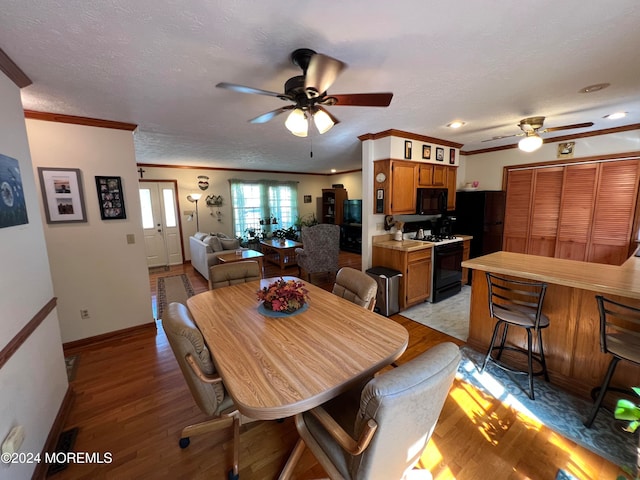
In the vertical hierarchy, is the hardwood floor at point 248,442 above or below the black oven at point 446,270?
below

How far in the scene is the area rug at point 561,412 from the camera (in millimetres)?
1560

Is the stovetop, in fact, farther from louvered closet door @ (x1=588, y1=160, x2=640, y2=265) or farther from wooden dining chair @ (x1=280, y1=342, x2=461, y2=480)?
wooden dining chair @ (x1=280, y1=342, x2=461, y2=480)

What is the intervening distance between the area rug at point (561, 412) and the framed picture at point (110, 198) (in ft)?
12.6

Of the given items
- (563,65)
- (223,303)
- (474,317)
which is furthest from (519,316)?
(223,303)

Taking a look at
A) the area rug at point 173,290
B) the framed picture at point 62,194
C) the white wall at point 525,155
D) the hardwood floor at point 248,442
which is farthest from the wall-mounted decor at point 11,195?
the white wall at point 525,155

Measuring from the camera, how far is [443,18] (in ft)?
4.21

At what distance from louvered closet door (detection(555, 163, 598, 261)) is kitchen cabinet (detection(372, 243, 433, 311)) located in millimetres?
2296

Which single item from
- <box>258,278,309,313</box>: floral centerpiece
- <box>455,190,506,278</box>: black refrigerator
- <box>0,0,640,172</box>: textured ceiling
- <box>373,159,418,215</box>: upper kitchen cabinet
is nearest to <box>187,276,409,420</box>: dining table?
<box>258,278,309,313</box>: floral centerpiece

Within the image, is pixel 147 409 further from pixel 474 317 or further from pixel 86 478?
pixel 474 317

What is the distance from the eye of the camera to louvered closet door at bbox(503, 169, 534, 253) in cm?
437

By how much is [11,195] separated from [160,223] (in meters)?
5.08

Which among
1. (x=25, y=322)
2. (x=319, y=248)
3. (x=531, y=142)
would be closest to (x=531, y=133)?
(x=531, y=142)

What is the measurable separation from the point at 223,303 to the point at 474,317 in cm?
241

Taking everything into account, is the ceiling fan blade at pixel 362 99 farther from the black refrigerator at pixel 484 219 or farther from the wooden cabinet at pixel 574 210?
the wooden cabinet at pixel 574 210
